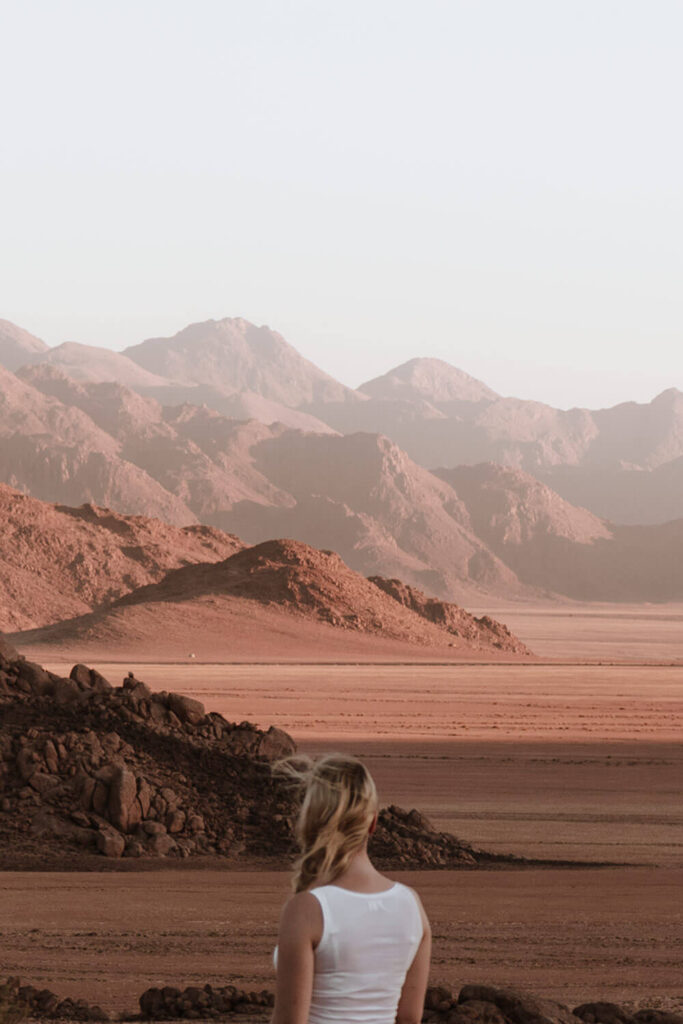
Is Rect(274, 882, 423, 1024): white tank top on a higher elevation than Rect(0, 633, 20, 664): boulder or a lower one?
higher

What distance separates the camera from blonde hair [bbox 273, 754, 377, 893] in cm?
351

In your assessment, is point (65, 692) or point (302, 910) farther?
point (65, 692)

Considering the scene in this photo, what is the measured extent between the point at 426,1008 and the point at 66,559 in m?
81.6

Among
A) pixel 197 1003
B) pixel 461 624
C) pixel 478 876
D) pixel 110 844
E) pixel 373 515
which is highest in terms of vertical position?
pixel 373 515

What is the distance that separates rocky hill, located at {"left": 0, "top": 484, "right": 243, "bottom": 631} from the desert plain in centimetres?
3681

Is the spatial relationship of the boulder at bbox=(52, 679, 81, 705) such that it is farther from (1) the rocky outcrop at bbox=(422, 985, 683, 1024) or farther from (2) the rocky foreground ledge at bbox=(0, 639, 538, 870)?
(1) the rocky outcrop at bbox=(422, 985, 683, 1024)

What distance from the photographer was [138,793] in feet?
52.4

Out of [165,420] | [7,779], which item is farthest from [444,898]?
[165,420]

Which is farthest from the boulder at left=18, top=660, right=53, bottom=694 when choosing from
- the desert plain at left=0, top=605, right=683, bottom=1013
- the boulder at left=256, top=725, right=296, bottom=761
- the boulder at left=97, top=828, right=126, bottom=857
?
the desert plain at left=0, top=605, right=683, bottom=1013

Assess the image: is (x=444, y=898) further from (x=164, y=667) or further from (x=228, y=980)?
(x=164, y=667)

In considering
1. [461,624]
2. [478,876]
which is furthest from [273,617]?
[478,876]

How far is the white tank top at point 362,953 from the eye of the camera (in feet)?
11.5

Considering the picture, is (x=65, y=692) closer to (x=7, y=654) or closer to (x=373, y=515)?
(x=7, y=654)

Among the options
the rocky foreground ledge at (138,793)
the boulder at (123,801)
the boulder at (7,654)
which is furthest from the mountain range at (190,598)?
the boulder at (123,801)
